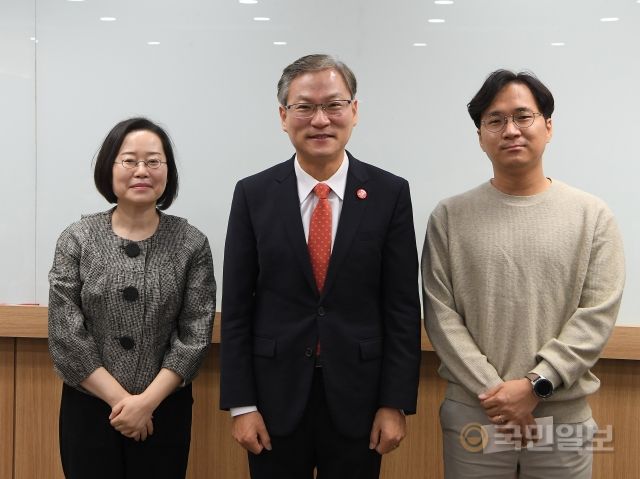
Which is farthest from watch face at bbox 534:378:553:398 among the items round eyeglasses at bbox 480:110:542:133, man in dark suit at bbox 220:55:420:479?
round eyeglasses at bbox 480:110:542:133

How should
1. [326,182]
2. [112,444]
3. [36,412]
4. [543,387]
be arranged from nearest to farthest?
[543,387] → [326,182] → [112,444] → [36,412]

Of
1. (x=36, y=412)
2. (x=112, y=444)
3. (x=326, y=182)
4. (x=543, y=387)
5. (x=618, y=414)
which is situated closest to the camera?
(x=543, y=387)

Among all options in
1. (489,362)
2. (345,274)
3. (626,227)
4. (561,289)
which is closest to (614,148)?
(626,227)

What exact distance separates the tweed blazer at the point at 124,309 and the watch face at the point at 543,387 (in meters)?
1.04

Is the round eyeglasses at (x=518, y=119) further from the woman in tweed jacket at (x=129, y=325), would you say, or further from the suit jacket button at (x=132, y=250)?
the suit jacket button at (x=132, y=250)

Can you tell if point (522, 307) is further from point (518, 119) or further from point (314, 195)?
point (314, 195)

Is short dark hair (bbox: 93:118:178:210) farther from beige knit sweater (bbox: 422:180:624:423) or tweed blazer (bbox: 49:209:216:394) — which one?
beige knit sweater (bbox: 422:180:624:423)

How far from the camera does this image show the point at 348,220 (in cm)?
191

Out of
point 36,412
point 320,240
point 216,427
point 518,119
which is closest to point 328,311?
point 320,240

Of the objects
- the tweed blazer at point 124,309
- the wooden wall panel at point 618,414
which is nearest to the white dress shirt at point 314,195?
the tweed blazer at point 124,309

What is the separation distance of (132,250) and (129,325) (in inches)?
9.6

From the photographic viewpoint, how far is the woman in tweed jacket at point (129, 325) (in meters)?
2.07

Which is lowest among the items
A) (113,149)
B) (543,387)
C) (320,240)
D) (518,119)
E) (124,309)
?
(543,387)

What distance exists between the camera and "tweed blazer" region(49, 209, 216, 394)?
6.84 ft
